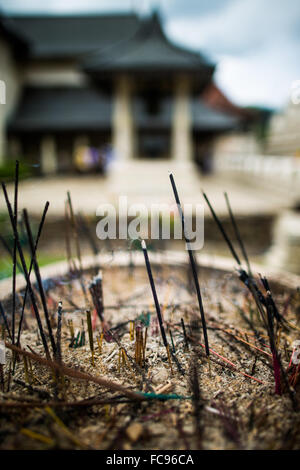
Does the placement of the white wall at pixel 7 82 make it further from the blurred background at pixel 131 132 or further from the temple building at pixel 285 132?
the temple building at pixel 285 132

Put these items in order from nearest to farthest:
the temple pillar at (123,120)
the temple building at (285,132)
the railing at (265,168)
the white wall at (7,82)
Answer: the railing at (265,168) → the temple pillar at (123,120) → the white wall at (7,82) → the temple building at (285,132)

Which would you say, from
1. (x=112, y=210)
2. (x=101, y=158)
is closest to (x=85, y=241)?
(x=112, y=210)

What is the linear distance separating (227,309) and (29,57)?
60.0ft

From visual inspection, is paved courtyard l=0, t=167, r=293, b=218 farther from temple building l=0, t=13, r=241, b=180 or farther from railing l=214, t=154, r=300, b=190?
temple building l=0, t=13, r=241, b=180

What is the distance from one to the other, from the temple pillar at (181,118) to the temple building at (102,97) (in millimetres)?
29

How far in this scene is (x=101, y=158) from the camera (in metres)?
14.6

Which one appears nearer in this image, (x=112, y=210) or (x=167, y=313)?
(x=167, y=313)

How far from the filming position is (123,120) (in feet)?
32.0

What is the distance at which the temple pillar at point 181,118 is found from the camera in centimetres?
966

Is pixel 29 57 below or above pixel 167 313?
above

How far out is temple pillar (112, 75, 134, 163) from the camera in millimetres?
9625

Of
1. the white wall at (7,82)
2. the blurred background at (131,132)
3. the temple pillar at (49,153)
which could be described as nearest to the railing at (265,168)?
the blurred background at (131,132)

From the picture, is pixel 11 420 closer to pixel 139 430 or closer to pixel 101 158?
pixel 139 430

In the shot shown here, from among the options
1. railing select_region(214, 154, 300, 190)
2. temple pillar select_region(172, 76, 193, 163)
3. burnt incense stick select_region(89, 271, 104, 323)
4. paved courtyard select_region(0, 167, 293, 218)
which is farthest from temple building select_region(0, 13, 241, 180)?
burnt incense stick select_region(89, 271, 104, 323)
